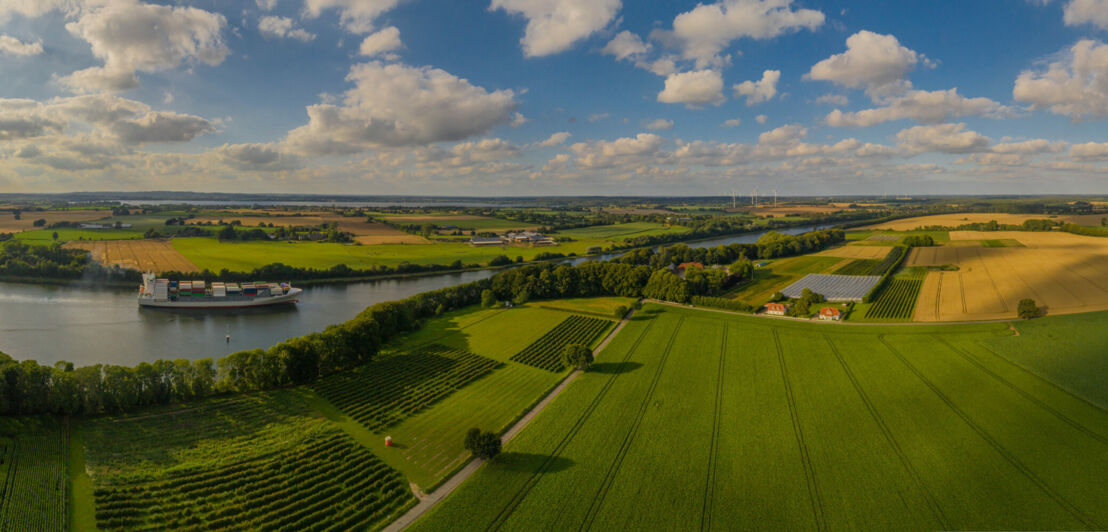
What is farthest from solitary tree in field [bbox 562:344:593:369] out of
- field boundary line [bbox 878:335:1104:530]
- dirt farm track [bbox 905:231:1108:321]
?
dirt farm track [bbox 905:231:1108:321]

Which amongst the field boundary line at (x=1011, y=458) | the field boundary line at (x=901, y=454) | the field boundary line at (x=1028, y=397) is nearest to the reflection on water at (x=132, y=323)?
the field boundary line at (x=901, y=454)

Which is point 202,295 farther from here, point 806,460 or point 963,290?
point 963,290

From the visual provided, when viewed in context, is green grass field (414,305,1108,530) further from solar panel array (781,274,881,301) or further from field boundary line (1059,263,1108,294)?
field boundary line (1059,263,1108,294)

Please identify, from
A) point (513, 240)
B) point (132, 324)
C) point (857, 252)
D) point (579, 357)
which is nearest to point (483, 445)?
point (579, 357)

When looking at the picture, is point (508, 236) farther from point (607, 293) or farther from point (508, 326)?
point (508, 326)

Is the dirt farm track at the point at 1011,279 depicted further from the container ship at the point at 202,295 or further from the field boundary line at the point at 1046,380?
the container ship at the point at 202,295
